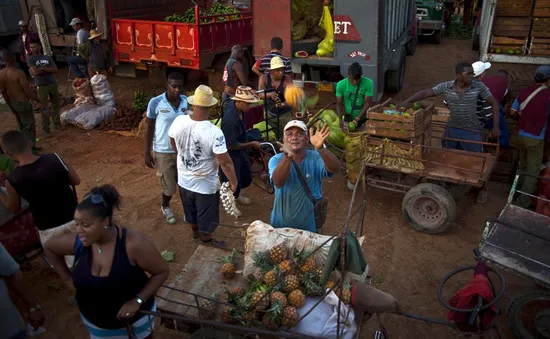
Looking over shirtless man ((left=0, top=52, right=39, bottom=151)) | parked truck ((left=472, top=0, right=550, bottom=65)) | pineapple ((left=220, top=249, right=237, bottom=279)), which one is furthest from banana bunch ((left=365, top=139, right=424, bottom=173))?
shirtless man ((left=0, top=52, right=39, bottom=151))

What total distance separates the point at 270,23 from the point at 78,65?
17.4ft

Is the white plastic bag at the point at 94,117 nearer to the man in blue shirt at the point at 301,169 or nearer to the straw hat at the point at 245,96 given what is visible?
the straw hat at the point at 245,96

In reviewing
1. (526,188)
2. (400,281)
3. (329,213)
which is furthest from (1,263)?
(526,188)

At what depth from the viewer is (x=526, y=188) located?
6363 mm

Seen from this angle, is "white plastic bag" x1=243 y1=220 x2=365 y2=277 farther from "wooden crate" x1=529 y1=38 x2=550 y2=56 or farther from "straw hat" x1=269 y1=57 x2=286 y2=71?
"wooden crate" x1=529 y1=38 x2=550 y2=56

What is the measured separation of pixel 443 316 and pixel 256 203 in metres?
3.24

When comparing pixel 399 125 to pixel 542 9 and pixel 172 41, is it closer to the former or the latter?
pixel 542 9

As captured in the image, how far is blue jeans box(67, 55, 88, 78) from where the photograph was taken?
11.2m

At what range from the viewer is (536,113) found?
6.15 meters

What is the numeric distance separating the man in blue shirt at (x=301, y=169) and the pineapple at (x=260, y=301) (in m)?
0.86

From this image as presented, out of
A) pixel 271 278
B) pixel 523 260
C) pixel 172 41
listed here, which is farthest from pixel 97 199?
pixel 172 41

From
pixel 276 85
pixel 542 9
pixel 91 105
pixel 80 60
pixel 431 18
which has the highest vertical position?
pixel 542 9

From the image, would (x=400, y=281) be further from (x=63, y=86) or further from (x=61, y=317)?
(x=63, y=86)

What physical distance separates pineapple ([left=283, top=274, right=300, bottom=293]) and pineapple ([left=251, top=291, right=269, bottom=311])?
18cm
